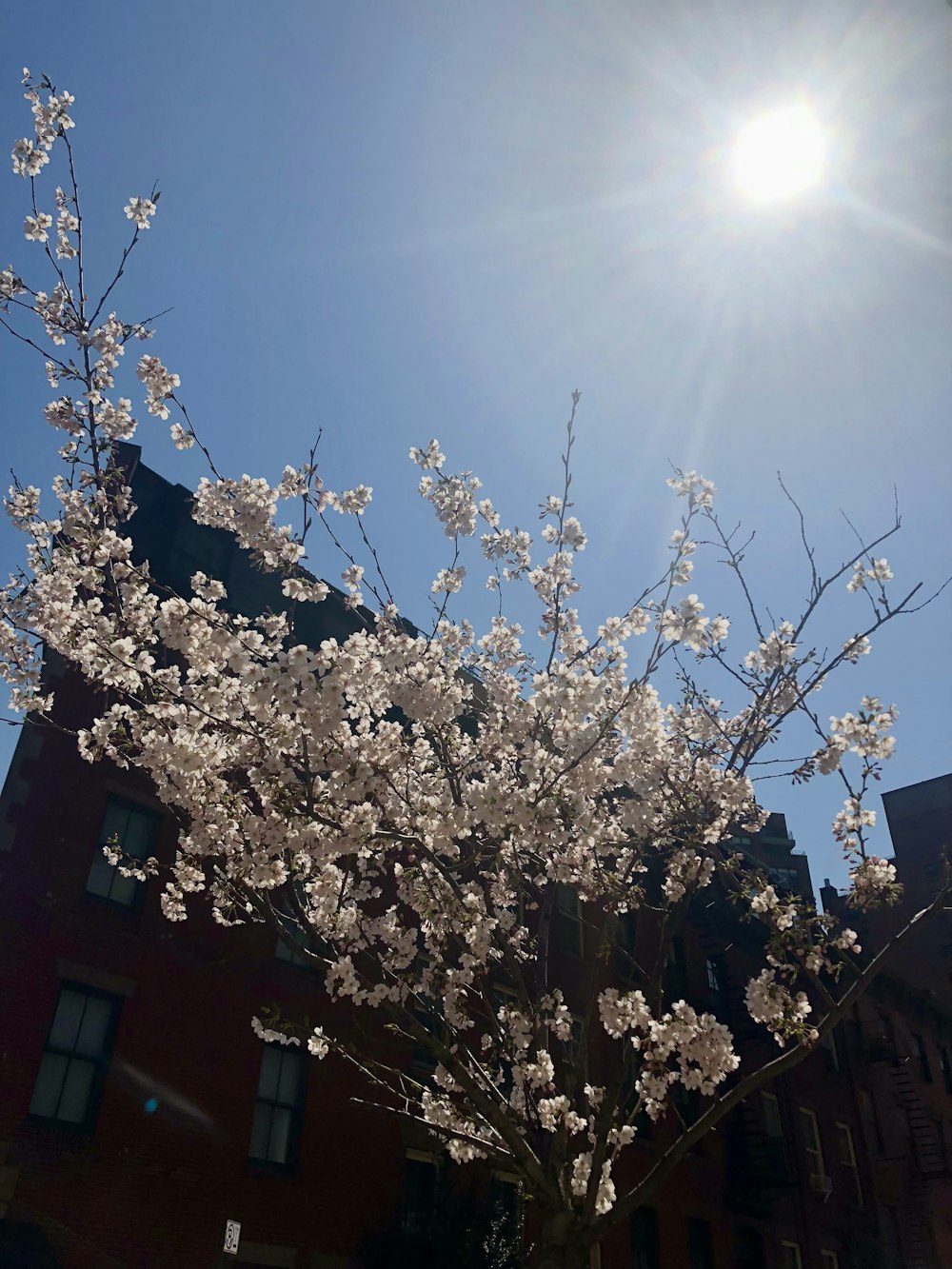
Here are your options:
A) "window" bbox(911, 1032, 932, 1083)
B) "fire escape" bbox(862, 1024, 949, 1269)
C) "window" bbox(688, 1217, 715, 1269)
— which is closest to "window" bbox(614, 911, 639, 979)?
→ "window" bbox(688, 1217, 715, 1269)

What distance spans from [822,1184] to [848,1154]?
334cm

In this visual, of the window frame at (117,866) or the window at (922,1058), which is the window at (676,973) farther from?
the window at (922,1058)

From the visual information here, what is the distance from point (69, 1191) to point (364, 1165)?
560 centimetres

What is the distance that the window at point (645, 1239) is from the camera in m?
21.9

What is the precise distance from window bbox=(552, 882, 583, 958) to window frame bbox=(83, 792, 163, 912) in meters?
10.2

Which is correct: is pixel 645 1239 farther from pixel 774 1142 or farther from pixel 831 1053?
pixel 831 1053

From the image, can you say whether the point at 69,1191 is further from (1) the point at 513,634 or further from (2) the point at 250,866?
(1) the point at 513,634

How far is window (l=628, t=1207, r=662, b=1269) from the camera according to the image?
21.9 meters

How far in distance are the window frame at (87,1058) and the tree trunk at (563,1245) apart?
26.5 ft

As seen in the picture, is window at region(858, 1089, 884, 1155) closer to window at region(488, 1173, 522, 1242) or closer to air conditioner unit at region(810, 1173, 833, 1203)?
air conditioner unit at region(810, 1173, 833, 1203)

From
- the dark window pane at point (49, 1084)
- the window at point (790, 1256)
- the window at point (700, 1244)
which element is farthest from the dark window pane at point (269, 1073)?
the window at point (790, 1256)

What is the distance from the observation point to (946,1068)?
40.3 metres

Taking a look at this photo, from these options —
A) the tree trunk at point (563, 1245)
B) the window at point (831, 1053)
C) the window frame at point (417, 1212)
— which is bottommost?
the tree trunk at point (563, 1245)

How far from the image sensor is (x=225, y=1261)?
14516 millimetres
